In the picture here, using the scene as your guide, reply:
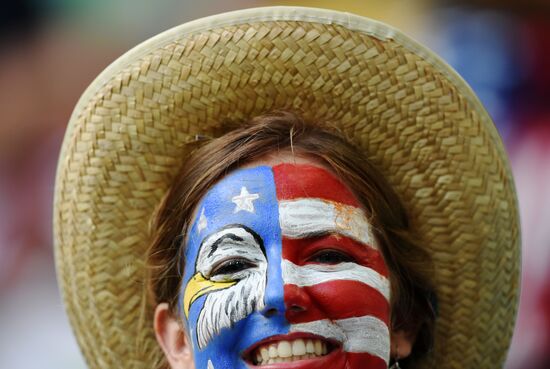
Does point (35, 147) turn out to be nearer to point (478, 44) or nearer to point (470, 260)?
point (478, 44)

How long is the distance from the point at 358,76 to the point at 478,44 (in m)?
2.60

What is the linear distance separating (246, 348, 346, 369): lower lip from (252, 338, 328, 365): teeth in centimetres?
1

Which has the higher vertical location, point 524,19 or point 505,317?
point 524,19

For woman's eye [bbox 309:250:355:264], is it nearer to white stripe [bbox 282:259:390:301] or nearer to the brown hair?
white stripe [bbox 282:259:390:301]

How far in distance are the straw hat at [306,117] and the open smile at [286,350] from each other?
→ 53cm

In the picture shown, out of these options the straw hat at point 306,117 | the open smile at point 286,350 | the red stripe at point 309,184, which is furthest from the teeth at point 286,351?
the straw hat at point 306,117

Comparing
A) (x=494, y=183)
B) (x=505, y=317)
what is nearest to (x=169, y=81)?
(x=494, y=183)

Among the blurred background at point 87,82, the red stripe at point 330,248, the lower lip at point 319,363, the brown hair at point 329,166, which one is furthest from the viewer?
the blurred background at point 87,82

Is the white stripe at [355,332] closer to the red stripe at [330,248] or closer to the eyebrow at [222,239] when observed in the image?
the red stripe at [330,248]

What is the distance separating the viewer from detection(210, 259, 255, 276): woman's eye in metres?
2.93

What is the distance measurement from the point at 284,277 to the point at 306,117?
544mm

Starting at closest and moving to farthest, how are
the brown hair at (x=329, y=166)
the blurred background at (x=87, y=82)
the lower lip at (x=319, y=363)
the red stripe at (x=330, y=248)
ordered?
the lower lip at (x=319, y=363) → the red stripe at (x=330, y=248) → the brown hair at (x=329, y=166) → the blurred background at (x=87, y=82)

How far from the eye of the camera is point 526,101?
18.3ft

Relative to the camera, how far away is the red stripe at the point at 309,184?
9.85 ft
